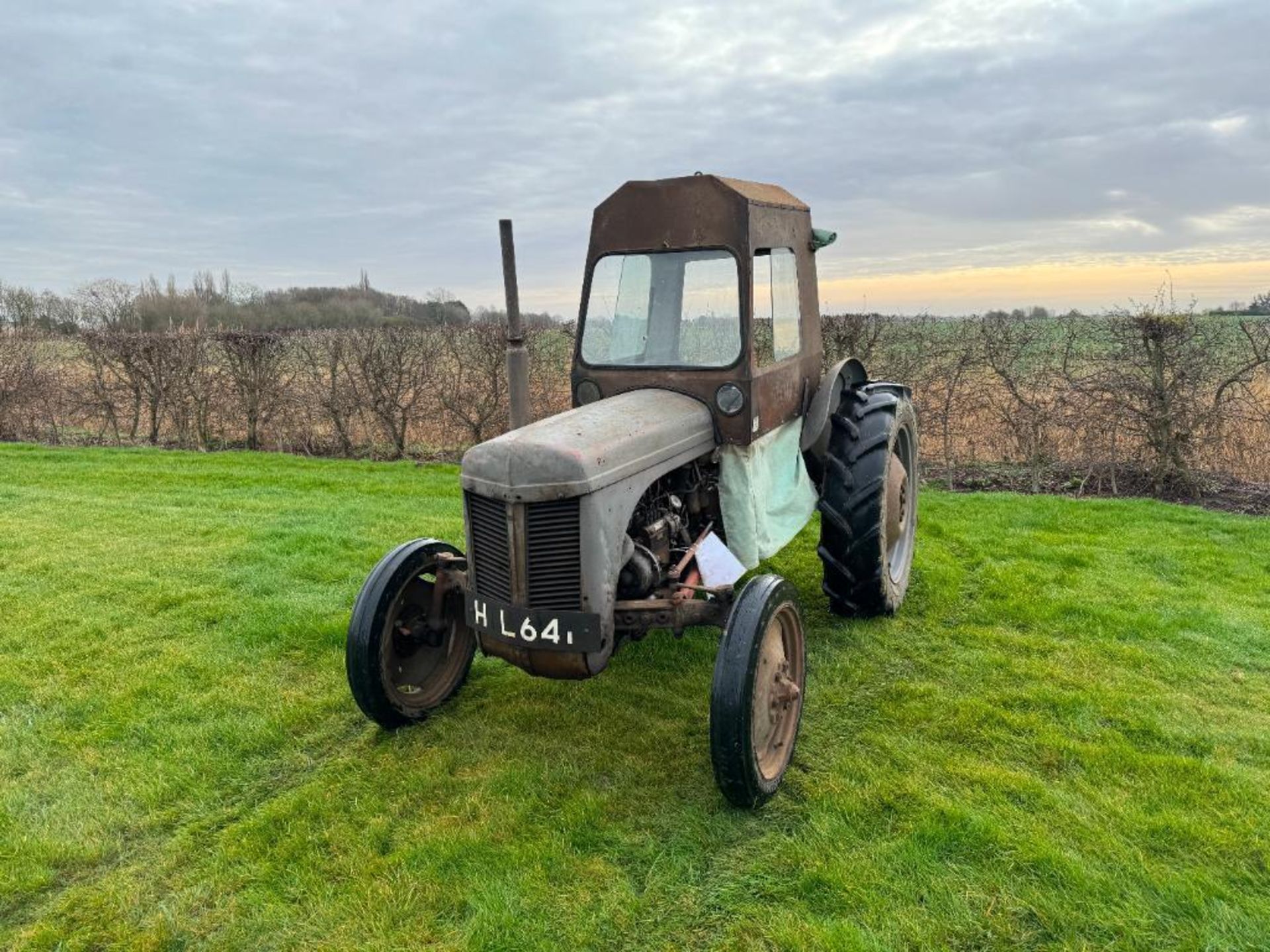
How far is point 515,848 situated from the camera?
3004 mm

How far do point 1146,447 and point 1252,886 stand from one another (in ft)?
21.7

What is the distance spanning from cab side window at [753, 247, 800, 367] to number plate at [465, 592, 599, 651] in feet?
5.16

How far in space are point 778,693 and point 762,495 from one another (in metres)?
1.12

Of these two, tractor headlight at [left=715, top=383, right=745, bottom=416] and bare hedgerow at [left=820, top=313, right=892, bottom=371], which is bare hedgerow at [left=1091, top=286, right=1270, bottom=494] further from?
tractor headlight at [left=715, top=383, right=745, bottom=416]

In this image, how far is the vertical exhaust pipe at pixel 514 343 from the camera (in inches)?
149

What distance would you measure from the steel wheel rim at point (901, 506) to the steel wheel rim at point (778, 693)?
1.46m

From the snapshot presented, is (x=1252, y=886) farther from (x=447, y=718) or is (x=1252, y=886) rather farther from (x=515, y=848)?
(x=447, y=718)

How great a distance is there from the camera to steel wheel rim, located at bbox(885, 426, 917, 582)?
4.96m

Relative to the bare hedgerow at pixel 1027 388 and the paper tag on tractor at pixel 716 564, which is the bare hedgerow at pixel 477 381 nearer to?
the bare hedgerow at pixel 1027 388

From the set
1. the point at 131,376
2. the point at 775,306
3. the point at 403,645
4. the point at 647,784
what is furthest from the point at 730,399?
the point at 131,376

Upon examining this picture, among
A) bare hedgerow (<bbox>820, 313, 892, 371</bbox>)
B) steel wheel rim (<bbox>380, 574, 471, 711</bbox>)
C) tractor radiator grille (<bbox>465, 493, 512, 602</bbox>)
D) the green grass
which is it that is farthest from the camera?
bare hedgerow (<bbox>820, 313, 892, 371</bbox>)

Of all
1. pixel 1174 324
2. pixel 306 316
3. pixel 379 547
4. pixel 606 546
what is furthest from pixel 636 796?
pixel 306 316

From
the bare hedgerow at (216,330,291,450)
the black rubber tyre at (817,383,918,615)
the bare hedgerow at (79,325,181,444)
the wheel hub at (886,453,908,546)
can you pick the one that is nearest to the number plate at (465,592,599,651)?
the black rubber tyre at (817,383,918,615)

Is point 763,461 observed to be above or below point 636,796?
above
